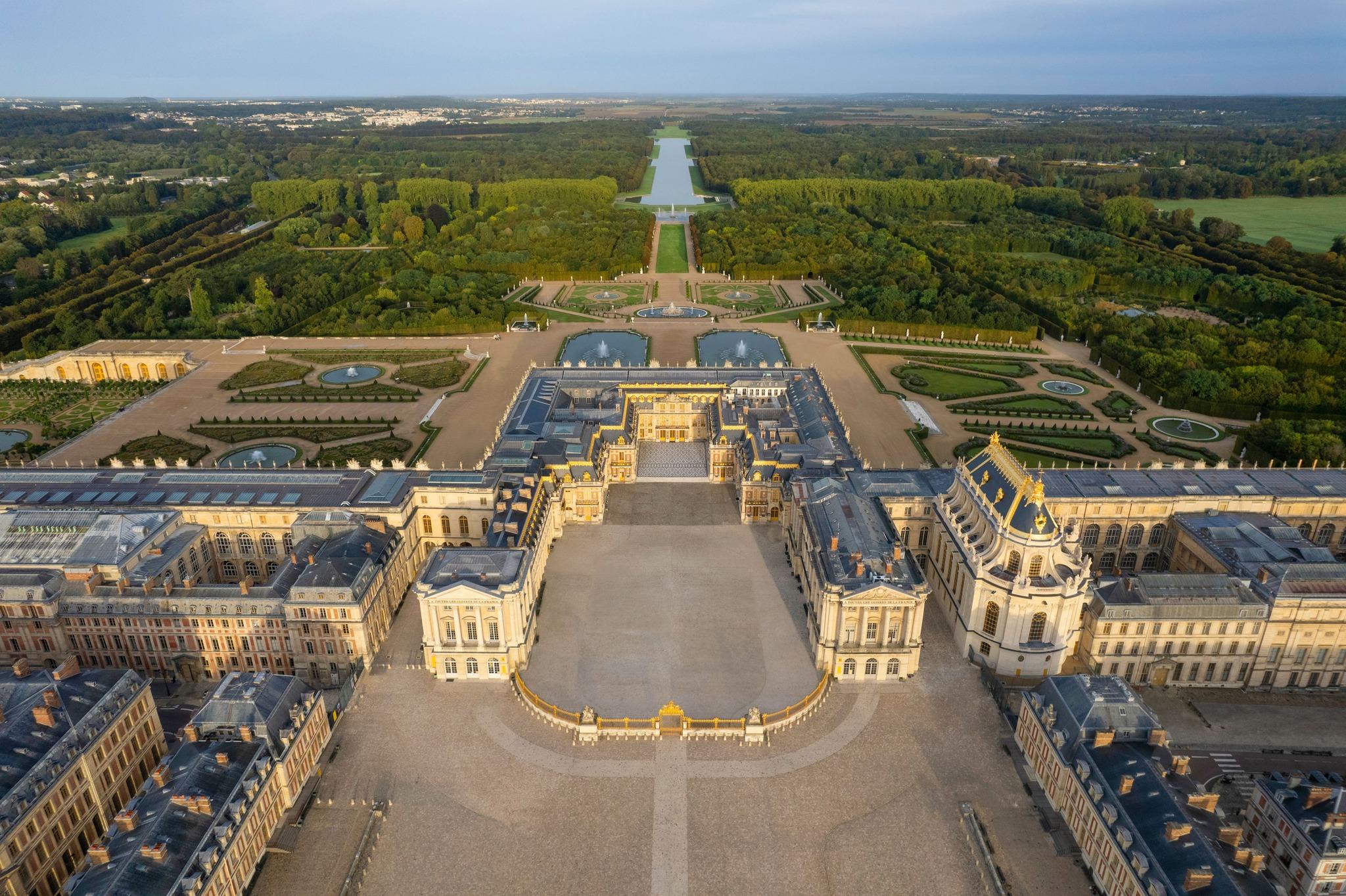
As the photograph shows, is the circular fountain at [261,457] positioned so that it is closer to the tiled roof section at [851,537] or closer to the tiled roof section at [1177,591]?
the tiled roof section at [851,537]

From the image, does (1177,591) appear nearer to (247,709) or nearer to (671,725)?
(671,725)

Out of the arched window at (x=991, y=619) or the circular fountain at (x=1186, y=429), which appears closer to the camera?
the arched window at (x=991, y=619)

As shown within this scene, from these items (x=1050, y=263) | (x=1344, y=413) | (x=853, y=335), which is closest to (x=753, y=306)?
(x=853, y=335)

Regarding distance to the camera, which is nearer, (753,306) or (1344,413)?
(1344,413)

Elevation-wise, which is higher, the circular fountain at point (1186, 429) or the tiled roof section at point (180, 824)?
the tiled roof section at point (180, 824)

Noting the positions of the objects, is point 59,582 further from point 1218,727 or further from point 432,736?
point 1218,727

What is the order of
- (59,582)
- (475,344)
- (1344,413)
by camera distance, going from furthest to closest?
(475,344)
(1344,413)
(59,582)

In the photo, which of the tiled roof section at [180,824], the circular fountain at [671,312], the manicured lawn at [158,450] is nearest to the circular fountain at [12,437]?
the manicured lawn at [158,450]

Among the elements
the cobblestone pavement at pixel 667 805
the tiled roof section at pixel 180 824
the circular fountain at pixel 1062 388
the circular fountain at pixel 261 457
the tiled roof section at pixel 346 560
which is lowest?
the cobblestone pavement at pixel 667 805
